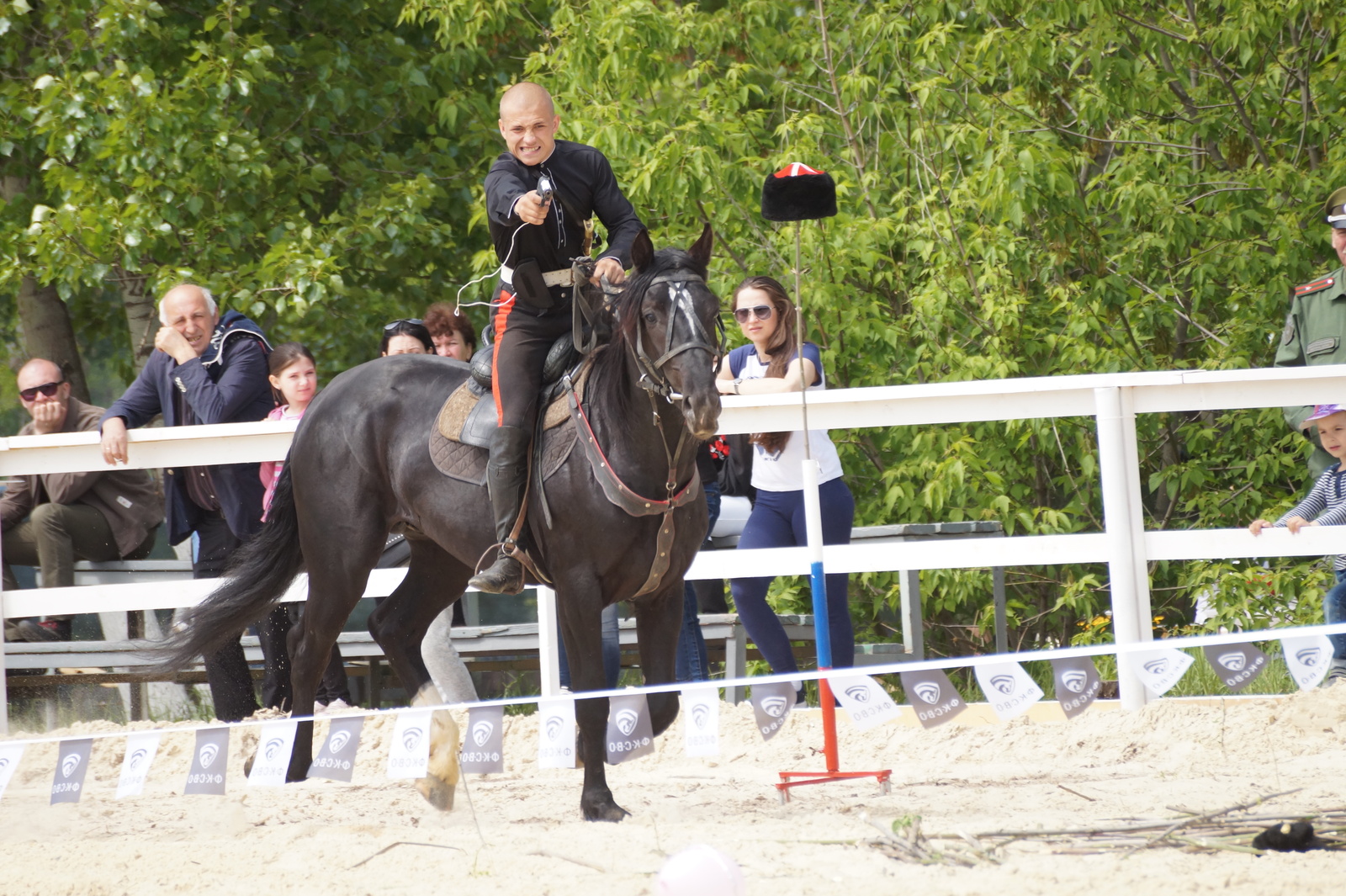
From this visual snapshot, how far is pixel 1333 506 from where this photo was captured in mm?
5469

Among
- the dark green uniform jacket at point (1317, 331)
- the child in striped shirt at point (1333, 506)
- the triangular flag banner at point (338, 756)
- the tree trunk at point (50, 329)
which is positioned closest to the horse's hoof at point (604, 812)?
the triangular flag banner at point (338, 756)

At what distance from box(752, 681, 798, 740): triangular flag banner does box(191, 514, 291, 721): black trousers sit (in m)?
2.57

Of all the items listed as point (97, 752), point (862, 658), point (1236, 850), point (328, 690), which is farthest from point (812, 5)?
point (1236, 850)

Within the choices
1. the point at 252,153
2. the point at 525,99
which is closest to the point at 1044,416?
the point at 525,99

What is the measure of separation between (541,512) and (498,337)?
646mm

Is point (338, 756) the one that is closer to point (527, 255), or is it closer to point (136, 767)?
point (136, 767)

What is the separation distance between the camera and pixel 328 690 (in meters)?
6.05

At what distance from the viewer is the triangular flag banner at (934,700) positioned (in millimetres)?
4008

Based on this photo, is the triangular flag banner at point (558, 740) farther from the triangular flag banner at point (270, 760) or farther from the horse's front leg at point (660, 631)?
the triangular flag banner at point (270, 760)

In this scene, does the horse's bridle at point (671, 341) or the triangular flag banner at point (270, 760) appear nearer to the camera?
the horse's bridle at point (671, 341)

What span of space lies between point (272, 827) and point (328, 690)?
1.77 metres

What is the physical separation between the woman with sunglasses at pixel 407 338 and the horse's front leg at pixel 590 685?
8.78 feet

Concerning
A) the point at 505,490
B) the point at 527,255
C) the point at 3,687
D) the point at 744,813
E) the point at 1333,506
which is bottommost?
the point at 744,813

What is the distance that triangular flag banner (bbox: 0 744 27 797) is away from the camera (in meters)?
4.12
